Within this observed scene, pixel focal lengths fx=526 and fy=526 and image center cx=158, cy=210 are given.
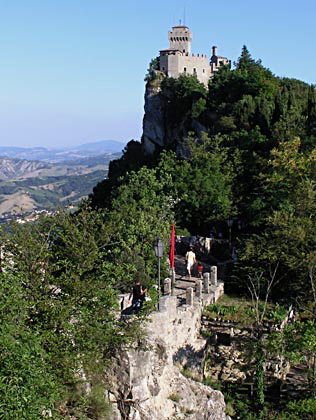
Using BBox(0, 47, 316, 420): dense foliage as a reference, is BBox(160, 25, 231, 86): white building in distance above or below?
above

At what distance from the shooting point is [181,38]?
3125 inches

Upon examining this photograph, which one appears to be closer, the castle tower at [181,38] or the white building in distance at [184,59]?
the white building in distance at [184,59]

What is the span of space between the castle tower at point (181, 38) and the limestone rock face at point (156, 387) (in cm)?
6855

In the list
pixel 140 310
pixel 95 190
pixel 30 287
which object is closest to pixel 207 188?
pixel 140 310

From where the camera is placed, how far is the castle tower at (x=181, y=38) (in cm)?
7900

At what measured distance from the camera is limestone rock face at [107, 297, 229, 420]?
12.3 meters

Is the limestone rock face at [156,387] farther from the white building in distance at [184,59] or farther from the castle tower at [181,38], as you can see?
the castle tower at [181,38]

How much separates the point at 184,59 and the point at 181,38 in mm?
7859

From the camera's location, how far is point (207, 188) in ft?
102

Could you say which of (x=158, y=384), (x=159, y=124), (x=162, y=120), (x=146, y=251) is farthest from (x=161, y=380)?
(x=159, y=124)

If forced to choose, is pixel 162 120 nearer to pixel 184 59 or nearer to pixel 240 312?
pixel 184 59

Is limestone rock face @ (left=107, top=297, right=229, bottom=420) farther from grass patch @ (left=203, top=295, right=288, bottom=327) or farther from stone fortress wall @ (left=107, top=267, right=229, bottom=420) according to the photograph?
Answer: grass patch @ (left=203, top=295, right=288, bottom=327)

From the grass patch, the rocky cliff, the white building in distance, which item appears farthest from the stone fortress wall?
the white building in distance

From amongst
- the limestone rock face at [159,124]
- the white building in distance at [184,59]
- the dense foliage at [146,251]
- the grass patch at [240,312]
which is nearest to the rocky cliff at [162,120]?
the limestone rock face at [159,124]
